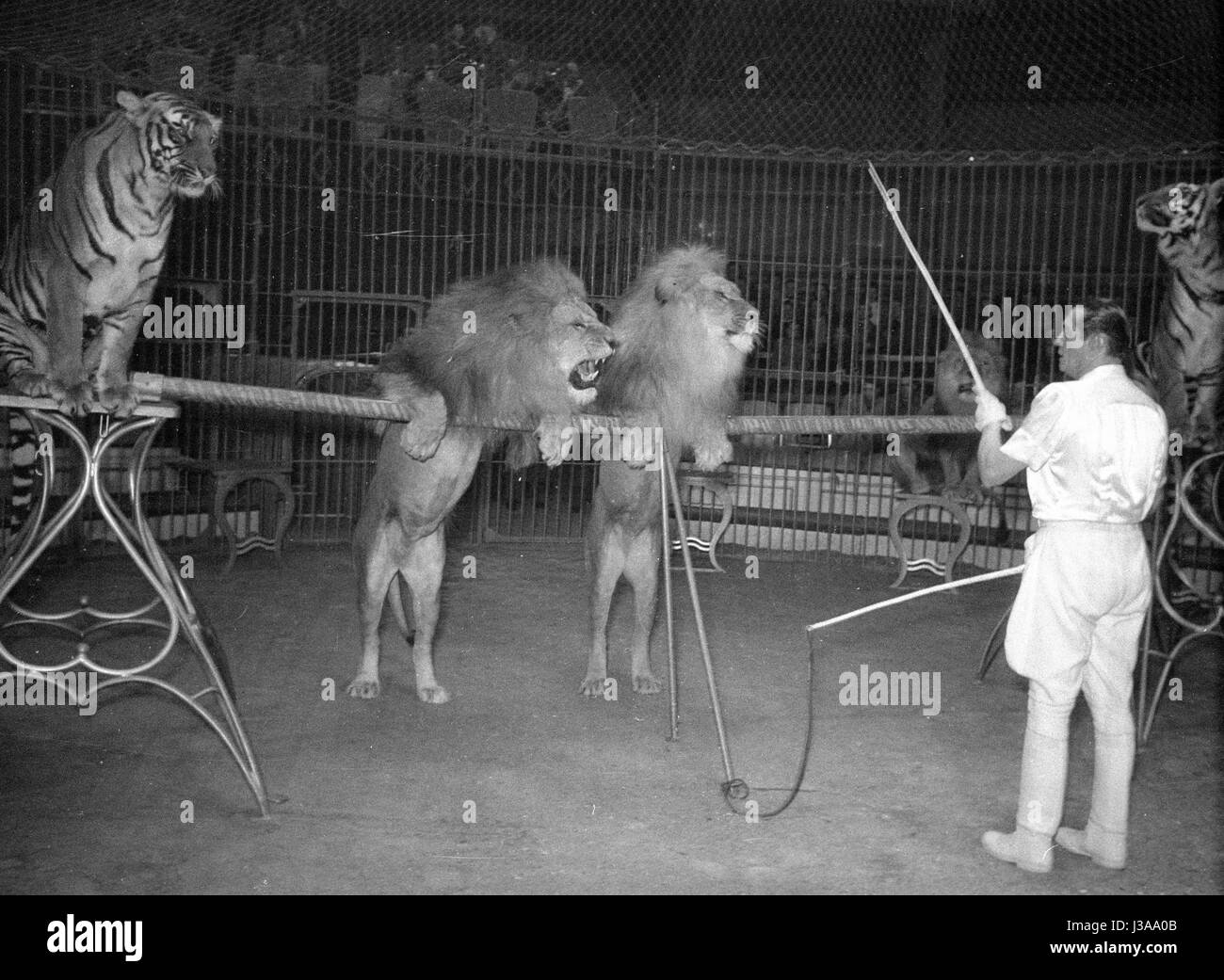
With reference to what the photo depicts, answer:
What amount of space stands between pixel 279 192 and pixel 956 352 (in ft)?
18.4

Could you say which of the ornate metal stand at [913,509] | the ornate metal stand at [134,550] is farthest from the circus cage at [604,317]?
the ornate metal stand at [134,550]

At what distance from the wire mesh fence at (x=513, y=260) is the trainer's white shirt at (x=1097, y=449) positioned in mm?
5354

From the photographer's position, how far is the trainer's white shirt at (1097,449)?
3.53 meters

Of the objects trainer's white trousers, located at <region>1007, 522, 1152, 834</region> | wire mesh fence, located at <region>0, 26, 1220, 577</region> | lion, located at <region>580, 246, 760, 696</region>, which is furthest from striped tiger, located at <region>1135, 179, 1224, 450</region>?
trainer's white trousers, located at <region>1007, 522, 1152, 834</region>

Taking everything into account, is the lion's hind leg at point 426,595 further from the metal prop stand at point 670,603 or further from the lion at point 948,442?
the lion at point 948,442

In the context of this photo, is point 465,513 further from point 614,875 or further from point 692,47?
point 614,875

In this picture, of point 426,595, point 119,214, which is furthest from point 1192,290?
point 119,214

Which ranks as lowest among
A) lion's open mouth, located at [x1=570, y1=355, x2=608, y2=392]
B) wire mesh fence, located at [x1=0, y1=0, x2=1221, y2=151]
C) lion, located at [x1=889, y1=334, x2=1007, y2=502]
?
lion, located at [x1=889, y1=334, x2=1007, y2=502]

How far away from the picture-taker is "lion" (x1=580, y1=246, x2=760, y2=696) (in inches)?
218

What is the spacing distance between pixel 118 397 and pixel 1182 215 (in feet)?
18.5

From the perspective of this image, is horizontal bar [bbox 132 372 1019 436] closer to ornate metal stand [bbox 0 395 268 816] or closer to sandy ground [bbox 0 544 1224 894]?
ornate metal stand [bbox 0 395 268 816]

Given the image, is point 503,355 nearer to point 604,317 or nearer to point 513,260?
point 604,317

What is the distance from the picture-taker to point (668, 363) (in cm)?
557

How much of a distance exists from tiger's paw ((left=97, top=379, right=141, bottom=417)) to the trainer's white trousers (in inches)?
112
